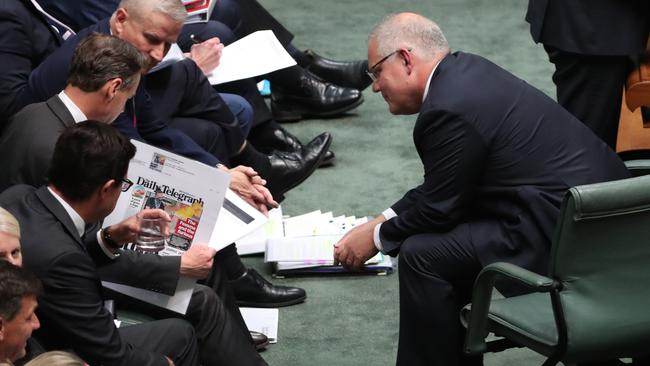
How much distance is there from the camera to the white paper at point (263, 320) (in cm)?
390

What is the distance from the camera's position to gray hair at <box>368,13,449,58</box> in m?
3.48

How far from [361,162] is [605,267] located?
7.61 feet

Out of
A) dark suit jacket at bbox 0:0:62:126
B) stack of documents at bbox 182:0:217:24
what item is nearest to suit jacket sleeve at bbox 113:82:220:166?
dark suit jacket at bbox 0:0:62:126

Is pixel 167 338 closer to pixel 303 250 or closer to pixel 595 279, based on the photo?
pixel 595 279

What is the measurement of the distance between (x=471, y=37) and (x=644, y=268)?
385 cm

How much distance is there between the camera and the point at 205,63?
4.79m

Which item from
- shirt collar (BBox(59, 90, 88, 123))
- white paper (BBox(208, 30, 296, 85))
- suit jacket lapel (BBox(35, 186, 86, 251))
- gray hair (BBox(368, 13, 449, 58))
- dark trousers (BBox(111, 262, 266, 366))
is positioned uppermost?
gray hair (BBox(368, 13, 449, 58))

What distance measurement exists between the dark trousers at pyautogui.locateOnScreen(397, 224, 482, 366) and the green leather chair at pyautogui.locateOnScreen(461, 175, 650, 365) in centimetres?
28

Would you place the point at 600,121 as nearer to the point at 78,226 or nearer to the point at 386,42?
the point at 386,42

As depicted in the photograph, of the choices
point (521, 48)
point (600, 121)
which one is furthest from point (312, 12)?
point (600, 121)

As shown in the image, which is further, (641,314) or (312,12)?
Result: (312,12)

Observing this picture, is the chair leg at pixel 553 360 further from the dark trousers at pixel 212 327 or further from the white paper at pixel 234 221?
the white paper at pixel 234 221

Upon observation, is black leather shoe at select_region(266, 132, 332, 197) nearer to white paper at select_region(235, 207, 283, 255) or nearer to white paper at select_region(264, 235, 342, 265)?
white paper at select_region(235, 207, 283, 255)

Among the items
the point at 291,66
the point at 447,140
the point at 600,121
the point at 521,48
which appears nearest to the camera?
the point at 447,140
